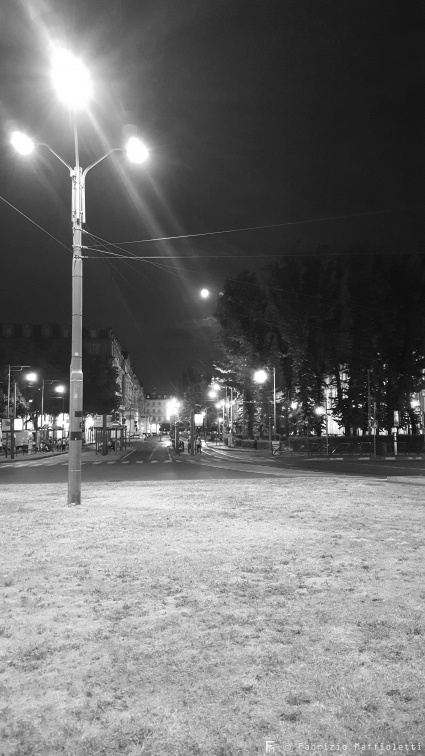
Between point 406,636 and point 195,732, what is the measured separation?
6.87ft

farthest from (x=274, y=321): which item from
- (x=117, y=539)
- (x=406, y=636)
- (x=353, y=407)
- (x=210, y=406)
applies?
(x=210, y=406)

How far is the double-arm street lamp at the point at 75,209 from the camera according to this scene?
1314 centimetres

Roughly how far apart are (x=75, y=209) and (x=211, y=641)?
11888 mm

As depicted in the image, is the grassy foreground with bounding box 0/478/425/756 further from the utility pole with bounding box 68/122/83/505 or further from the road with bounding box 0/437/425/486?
the road with bounding box 0/437/425/486

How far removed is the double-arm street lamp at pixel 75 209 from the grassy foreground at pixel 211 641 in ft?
12.9

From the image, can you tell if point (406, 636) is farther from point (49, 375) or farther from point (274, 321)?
point (49, 375)

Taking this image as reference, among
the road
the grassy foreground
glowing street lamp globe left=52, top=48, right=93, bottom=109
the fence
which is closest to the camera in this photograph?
the grassy foreground

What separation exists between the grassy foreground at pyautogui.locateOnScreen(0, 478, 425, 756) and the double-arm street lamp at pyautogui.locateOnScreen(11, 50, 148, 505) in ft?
12.9

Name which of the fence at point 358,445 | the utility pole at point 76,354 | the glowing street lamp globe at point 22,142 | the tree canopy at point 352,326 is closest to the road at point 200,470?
the utility pole at point 76,354

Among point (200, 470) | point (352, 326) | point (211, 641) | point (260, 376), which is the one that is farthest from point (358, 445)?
point (211, 641)

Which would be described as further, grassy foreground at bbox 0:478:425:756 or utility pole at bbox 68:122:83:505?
utility pole at bbox 68:122:83:505

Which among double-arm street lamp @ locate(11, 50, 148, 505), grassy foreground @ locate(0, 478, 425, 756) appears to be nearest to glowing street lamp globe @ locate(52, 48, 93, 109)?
double-arm street lamp @ locate(11, 50, 148, 505)

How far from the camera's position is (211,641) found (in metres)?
4.45

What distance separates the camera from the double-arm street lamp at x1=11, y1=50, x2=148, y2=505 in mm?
13141
